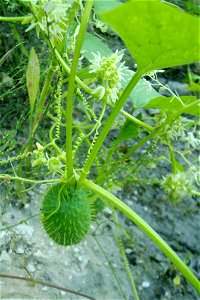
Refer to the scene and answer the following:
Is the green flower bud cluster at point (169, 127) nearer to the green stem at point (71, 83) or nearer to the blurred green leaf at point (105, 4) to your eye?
the green stem at point (71, 83)

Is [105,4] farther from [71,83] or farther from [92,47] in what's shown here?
[92,47]

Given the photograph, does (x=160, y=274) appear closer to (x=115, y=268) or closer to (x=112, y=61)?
(x=115, y=268)

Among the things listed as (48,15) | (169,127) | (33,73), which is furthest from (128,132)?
(48,15)

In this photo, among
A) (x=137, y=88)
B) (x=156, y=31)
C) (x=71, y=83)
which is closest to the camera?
(x=156, y=31)

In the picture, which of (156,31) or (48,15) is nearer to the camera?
(156,31)

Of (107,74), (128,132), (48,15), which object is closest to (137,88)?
(128,132)

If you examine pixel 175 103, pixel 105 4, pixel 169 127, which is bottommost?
pixel 169 127

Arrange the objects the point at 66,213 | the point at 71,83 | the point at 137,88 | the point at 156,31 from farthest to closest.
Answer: the point at 137,88, the point at 66,213, the point at 71,83, the point at 156,31

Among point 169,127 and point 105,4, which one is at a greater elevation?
point 105,4

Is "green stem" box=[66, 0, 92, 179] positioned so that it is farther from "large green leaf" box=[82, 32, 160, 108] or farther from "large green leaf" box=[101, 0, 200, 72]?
"large green leaf" box=[82, 32, 160, 108]
